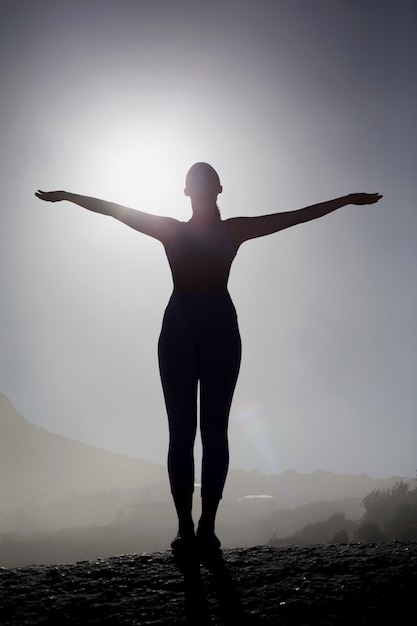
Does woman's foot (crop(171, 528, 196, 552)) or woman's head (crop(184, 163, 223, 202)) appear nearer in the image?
woman's foot (crop(171, 528, 196, 552))

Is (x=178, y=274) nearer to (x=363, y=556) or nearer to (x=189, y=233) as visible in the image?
(x=189, y=233)

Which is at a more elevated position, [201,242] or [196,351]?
[201,242]

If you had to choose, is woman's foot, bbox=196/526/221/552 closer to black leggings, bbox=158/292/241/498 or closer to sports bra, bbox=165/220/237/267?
black leggings, bbox=158/292/241/498

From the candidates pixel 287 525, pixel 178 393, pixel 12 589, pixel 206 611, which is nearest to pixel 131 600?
pixel 206 611

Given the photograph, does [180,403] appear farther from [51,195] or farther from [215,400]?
[51,195]

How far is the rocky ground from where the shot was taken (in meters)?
2.32

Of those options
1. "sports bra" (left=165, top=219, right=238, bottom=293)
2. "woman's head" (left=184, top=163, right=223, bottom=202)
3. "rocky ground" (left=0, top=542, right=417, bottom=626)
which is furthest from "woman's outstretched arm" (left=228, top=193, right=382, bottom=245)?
"rocky ground" (left=0, top=542, right=417, bottom=626)

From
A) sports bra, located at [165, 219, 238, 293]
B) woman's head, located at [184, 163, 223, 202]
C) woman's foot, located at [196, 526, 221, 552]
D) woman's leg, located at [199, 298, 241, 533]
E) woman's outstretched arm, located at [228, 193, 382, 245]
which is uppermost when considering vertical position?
woman's head, located at [184, 163, 223, 202]

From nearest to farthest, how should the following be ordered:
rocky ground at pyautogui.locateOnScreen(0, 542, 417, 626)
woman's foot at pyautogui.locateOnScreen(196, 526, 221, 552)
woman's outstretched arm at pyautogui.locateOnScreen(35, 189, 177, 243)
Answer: rocky ground at pyautogui.locateOnScreen(0, 542, 417, 626)
woman's foot at pyautogui.locateOnScreen(196, 526, 221, 552)
woman's outstretched arm at pyautogui.locateOnScreen(35, 189, 177, 243)

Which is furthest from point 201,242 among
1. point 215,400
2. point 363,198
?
point 363,198

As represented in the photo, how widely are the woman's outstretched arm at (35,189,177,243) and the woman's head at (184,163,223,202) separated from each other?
1.17 ft

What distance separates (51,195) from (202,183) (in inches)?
54.4

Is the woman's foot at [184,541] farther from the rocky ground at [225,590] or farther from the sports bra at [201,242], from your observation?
the sports bra at [201,242]

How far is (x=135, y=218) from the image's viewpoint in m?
4.18
